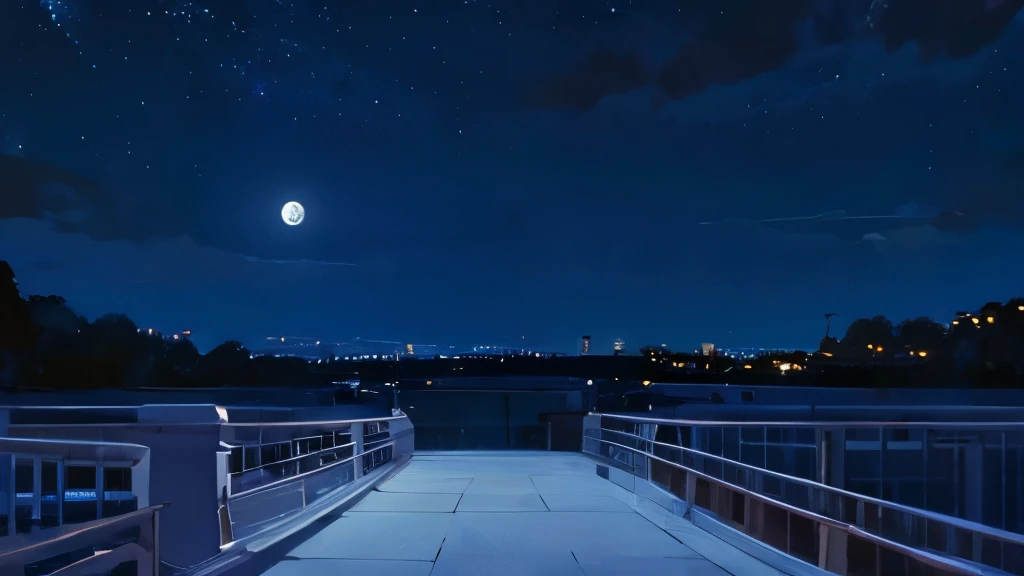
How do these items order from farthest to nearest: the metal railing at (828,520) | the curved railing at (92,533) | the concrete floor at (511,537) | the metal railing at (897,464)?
the metal railing at (897,464)
the concrete floor at (511,537)
the metal railing at (828,520)
the curved railing at (92,533)

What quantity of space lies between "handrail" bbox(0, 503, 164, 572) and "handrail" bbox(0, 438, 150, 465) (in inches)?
96.7

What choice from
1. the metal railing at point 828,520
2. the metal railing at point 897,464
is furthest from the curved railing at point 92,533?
the metal railing at point 897,464

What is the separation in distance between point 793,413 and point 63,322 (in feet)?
418

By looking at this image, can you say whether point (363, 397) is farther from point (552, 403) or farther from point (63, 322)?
point (63, 322)

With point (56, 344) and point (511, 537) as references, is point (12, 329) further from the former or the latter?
point (511, 537)

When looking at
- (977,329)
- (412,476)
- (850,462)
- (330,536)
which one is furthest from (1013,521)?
(977,329)

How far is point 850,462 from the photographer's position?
5759 centimetres

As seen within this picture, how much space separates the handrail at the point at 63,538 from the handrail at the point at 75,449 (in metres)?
2.46

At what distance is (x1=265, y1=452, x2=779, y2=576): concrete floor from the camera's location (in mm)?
8570

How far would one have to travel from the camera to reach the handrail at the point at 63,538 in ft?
10.9

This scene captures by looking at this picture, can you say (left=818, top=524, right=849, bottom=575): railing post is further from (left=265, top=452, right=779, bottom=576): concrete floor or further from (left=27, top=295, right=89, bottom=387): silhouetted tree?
(left=27, top=295, right=89, bottom=387): silhouetted tree

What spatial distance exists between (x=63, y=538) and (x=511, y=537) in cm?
733

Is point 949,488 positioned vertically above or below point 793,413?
below

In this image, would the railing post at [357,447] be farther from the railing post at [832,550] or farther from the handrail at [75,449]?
the railing post at [832,550]
